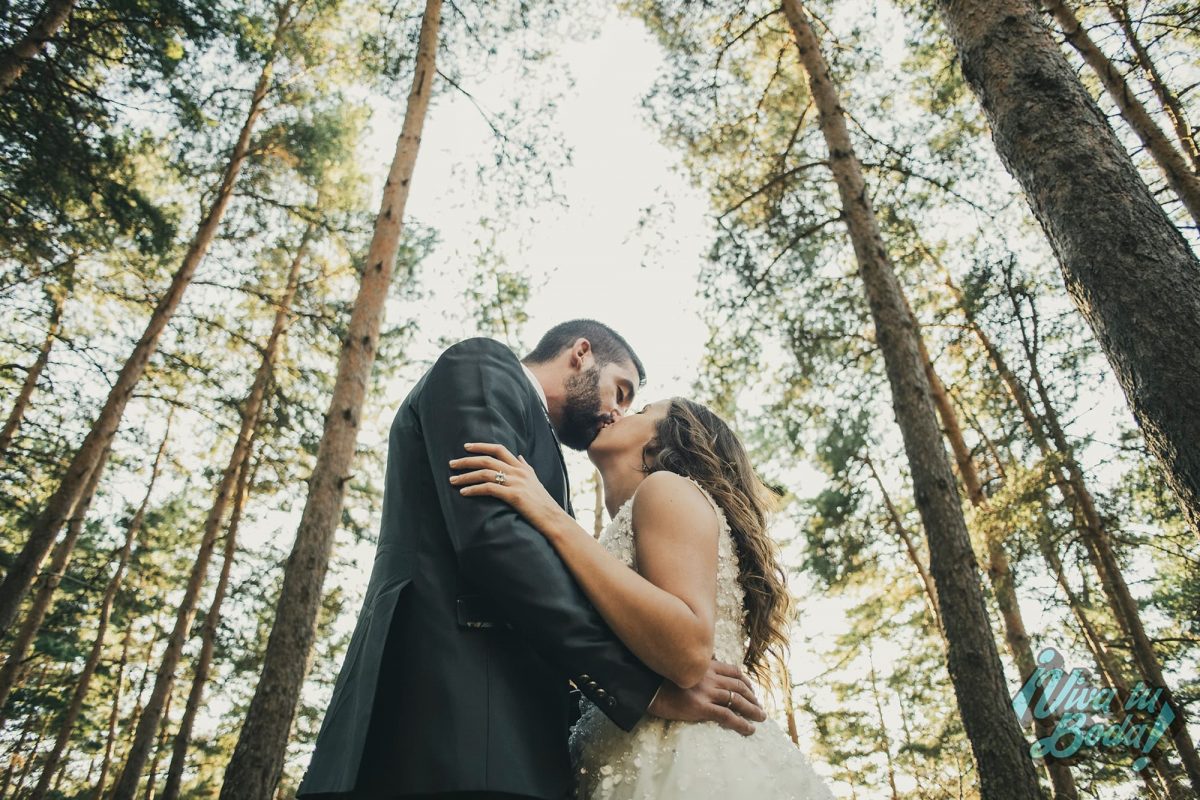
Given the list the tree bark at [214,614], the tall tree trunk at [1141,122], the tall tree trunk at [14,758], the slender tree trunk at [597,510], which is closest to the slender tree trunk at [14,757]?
the tall tree trunk at [14,758]

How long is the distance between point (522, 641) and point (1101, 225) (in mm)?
2364

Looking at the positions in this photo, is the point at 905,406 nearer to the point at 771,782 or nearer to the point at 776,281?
the point at 776,281

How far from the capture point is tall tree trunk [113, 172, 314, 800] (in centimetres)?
1001

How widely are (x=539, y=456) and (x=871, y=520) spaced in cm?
1164

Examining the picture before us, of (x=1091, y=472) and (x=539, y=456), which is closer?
(x=539, y=456)

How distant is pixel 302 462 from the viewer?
13570 mm

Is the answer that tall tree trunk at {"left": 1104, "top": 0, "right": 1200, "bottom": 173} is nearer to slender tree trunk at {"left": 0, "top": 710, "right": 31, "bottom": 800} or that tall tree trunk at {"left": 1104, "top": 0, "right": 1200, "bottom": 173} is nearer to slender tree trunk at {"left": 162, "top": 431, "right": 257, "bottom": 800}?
slender tree trunk at {"left": 162, "top": 431, "right": 257, "bottom": 800}

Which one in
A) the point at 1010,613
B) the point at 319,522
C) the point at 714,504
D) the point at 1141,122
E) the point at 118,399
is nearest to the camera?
the point at 714,504

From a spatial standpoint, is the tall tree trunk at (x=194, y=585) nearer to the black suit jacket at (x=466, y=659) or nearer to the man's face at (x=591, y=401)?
the man's face at (x=591, y=401)

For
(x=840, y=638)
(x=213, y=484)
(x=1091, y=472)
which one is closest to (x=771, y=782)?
(x=1091, y=472)

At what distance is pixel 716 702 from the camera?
5.48ft

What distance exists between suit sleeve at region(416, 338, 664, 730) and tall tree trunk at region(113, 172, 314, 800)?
9539 mm

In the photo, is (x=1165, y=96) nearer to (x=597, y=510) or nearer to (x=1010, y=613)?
(x=1010, y=613)

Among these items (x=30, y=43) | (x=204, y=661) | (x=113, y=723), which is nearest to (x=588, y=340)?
(x=30, y=43)
